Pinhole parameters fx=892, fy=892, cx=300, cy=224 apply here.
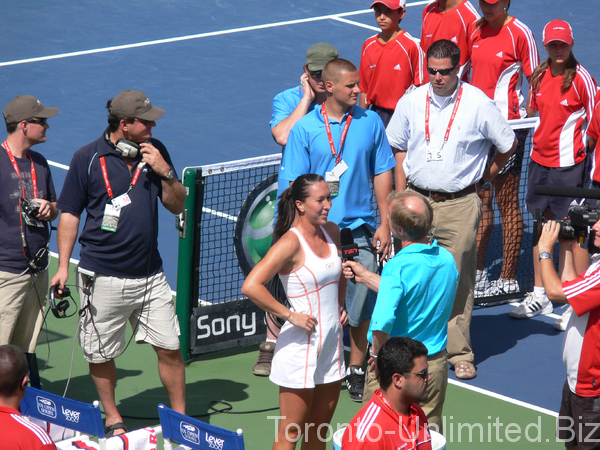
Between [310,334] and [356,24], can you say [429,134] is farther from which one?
[356,24]

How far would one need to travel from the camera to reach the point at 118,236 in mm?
6180

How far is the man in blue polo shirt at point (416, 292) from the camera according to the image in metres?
5.07

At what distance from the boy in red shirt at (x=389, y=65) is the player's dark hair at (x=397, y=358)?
18.8ft

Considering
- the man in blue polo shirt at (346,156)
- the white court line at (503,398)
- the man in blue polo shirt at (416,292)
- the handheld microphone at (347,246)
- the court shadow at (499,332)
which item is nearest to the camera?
the man in blue polo shirt at (416,292)

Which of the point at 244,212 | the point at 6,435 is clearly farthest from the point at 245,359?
the point at 6,435

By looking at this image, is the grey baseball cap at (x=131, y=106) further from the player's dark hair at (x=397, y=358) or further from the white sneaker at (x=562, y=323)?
the white sneaker at (x=562, y=323)

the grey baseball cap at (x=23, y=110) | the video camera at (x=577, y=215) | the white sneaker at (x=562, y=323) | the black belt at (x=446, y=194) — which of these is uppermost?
the grey baseball cap at (x=23, y=110)

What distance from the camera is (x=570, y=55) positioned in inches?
335

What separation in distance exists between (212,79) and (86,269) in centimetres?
1032

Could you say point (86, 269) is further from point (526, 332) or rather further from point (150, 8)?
point (150, 8)

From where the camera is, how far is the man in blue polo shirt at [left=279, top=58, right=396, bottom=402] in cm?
691

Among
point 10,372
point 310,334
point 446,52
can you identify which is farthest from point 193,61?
point 10,372

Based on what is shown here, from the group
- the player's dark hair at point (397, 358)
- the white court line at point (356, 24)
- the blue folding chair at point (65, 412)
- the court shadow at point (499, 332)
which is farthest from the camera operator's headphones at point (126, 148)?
the white court line at point (356, 24)

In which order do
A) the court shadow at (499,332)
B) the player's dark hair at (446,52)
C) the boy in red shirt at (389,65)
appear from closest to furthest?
the player's dark hair at (446,52), the court shadow at (499,332), the boy in red shirt at (389,65)
